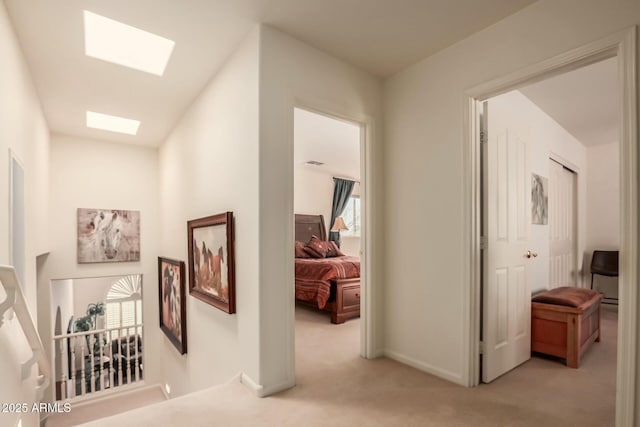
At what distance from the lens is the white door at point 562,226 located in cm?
445

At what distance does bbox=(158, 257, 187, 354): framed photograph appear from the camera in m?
4.01

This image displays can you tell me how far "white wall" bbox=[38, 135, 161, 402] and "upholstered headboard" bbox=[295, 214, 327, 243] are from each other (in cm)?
294

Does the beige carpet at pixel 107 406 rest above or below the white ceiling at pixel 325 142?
below

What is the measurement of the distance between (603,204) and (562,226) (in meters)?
1.47

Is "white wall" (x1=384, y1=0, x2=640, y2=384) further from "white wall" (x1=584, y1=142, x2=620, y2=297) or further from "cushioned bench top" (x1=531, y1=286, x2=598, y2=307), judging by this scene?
"white wall" (x1=584, y1=142, x2=620, y2=297)

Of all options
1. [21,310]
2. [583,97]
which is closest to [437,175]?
[583,97]

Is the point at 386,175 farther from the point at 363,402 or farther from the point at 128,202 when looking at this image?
the point at 128,202

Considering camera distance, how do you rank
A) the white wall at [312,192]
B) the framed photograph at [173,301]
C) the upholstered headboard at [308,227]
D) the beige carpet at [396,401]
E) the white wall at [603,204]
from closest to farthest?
the beige carpet at [396,401]
the framed photograph at [173,301]
the white wall at [603,204]
the upholstered headboard at [308,227]
the white wall at [312,192]

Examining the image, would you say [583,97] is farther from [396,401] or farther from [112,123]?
[112,123]

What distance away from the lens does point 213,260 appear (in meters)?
3.00

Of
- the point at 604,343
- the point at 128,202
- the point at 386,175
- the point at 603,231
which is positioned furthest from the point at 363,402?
the point at 603,231

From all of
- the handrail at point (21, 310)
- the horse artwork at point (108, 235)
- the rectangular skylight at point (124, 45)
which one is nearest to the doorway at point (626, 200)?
the rectangular skylight at point (124, 45)

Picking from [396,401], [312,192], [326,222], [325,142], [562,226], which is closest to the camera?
[396,401]

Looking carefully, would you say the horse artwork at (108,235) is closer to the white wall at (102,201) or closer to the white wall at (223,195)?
the white wall at (102,201)
